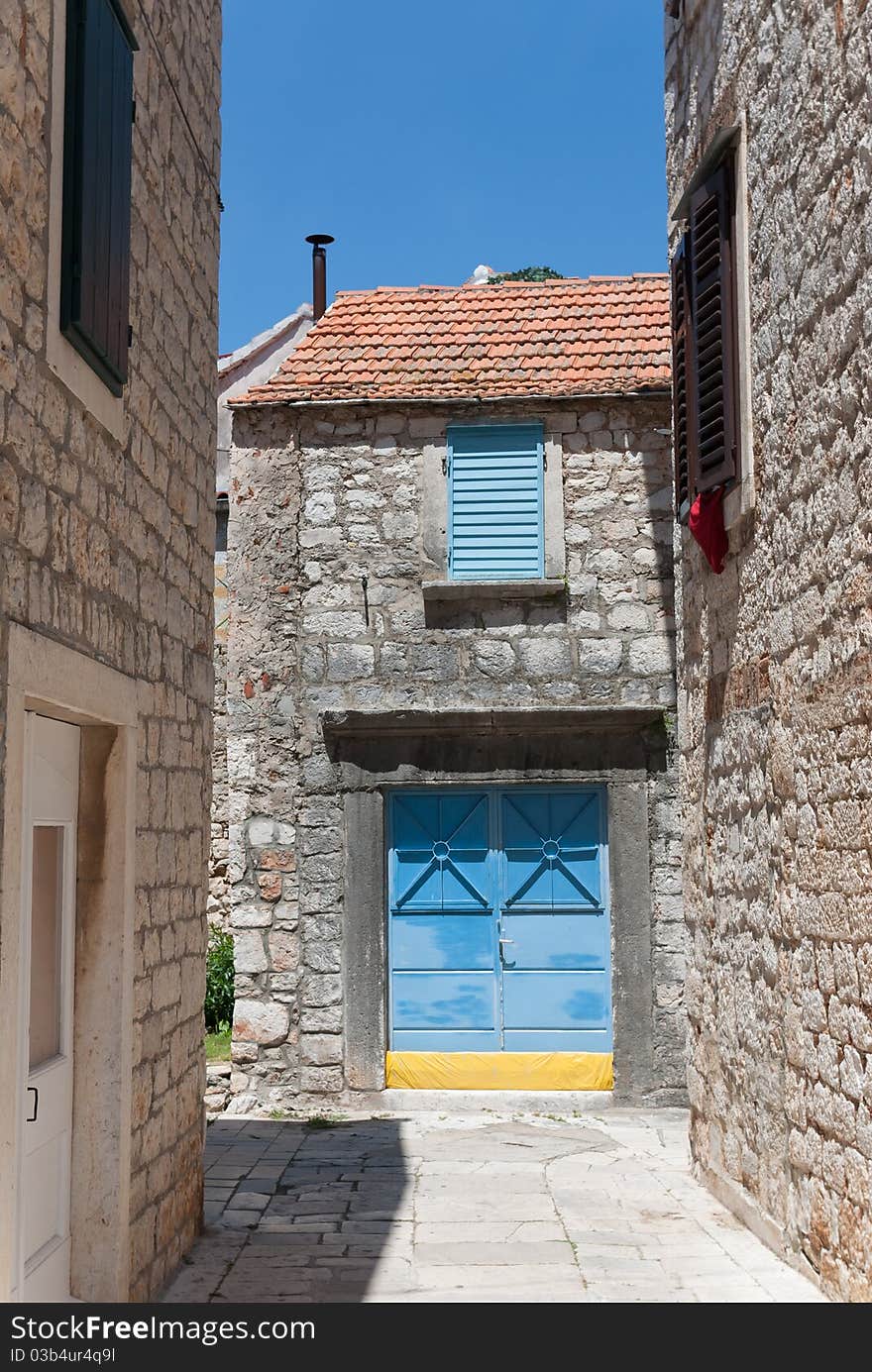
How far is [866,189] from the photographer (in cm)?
399

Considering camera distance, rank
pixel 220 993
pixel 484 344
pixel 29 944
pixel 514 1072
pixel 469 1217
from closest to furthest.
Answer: pixel 29 944 < pixel 469 1217 < pixel 514 1072 < pixel 484 344 < pixel 220 993

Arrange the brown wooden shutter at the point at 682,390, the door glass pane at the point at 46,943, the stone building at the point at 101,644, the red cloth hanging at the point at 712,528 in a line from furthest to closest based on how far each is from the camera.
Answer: the brown wooden shutter at the point at 682,390 → the red cloth hanging at the point at 712,528 → the door glass pane at the point at 46,943 → the stone building at the point at 101,644

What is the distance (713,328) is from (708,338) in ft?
0.21

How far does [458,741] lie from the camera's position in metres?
8.65

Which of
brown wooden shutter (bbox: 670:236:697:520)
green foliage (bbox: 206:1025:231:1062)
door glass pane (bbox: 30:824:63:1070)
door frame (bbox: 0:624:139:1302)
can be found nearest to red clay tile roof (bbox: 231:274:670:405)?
brown wooden shutter (bbox: 670:236:697:520)

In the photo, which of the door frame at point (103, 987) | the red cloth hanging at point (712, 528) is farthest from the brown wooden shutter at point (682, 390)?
the door frame at point (103, 987)

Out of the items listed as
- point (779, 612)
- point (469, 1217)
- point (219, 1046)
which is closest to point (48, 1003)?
point (469, 1217)

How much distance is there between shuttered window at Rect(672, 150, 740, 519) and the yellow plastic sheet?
3.84 metres

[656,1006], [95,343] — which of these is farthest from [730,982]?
[95,343]

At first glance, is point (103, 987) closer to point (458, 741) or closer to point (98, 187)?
point (98, 187)

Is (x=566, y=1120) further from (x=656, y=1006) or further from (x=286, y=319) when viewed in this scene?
(x=286, y=319)

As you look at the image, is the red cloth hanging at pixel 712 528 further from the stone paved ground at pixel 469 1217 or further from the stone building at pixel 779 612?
the stone paved ground at pixel 469 1217

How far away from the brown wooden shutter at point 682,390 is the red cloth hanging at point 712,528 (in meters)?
0.30

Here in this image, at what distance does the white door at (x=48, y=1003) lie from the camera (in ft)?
11.8
